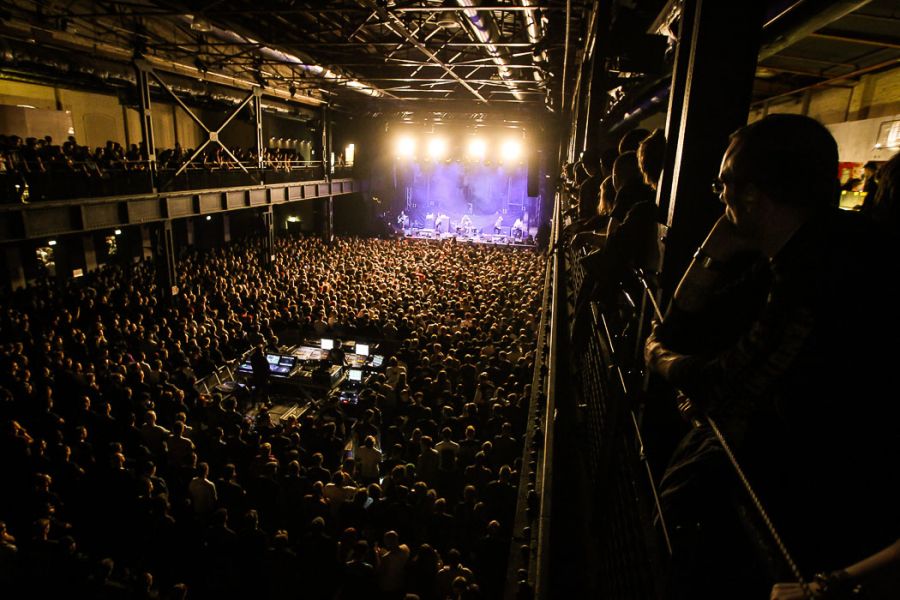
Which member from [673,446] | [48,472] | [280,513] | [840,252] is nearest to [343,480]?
[280,513]

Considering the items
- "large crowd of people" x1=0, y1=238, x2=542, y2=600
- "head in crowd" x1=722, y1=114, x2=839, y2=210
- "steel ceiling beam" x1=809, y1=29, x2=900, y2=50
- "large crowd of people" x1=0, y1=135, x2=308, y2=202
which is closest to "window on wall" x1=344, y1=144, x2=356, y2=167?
"large crowd of people" x1=0, y1=135, x2=308, y2=202

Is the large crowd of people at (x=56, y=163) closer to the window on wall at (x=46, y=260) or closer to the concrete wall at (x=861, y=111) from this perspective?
the window on wall at (x=46, y=260)

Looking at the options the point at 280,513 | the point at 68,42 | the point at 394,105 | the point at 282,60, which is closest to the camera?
the point at 280,513

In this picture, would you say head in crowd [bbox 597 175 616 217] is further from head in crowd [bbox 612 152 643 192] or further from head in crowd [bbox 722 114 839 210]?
head in crowd [bbox 722 114 839 210]

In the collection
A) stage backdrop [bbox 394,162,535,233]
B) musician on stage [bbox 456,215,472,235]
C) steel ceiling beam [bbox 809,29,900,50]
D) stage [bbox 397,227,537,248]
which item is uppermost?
steel ceiling beam [bbox 809,29,900,50]

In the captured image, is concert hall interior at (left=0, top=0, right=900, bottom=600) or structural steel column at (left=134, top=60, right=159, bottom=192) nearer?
concert hall interior at (left=0, top=0, right=900, bottom=600)

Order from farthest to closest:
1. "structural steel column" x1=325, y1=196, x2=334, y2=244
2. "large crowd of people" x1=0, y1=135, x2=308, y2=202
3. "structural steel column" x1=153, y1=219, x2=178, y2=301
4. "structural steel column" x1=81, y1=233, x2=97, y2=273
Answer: "structural steel column" x1=325, y1=196, x2=334, y2=244, "structural steel column" x1=81, y1=233, x2=97, y2=273, "structural steel column" x1=153, y1=219, x2=178, y2=301, "large crowd of people" x1=0, y1=135, x2=308, y2=202

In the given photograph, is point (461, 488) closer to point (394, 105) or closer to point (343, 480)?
point (343, 480)

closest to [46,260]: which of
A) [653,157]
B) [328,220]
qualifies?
[328,220]

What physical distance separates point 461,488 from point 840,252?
7.28 meters

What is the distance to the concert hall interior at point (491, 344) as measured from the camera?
1.28m

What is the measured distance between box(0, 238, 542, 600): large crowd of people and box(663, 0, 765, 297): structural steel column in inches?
184

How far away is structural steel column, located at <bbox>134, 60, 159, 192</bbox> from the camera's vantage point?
50.0 feet

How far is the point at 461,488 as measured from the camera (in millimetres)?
7727
